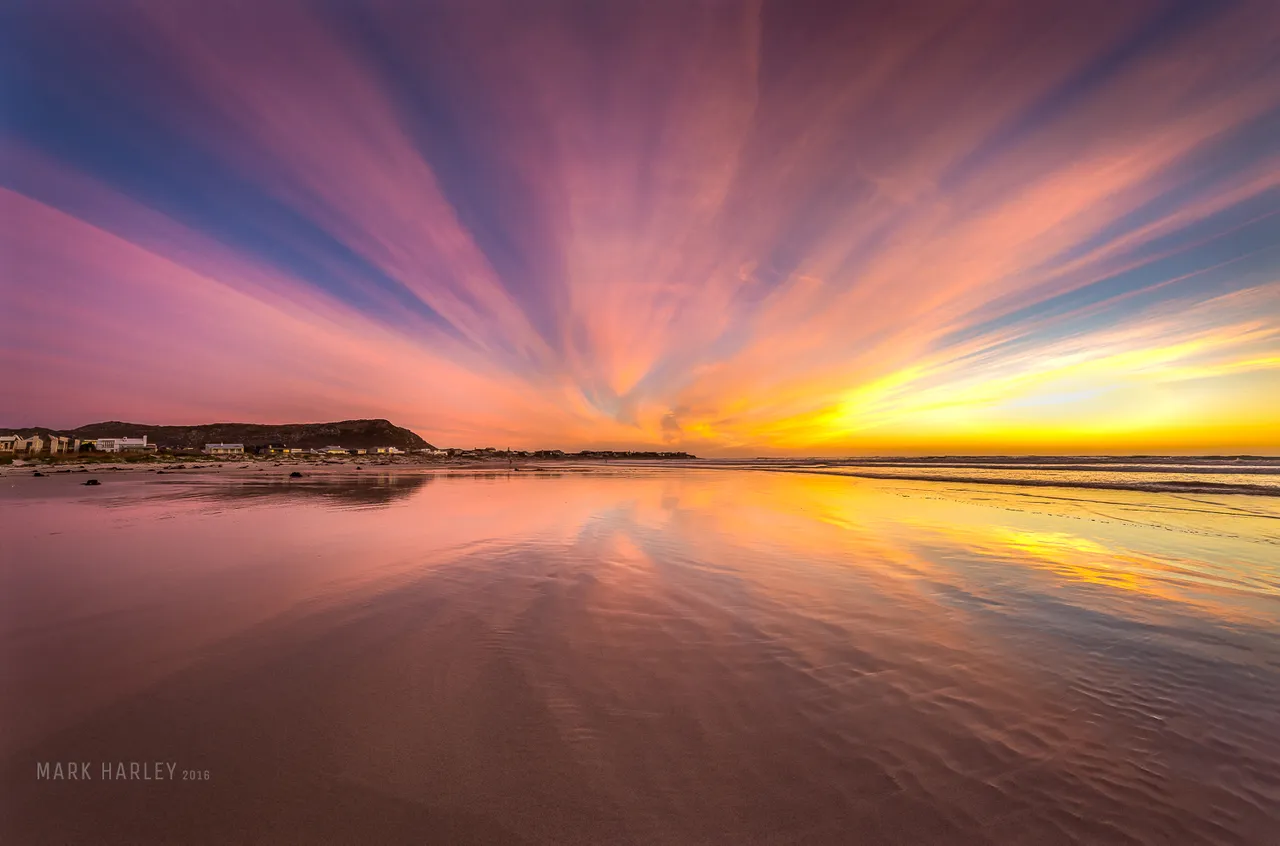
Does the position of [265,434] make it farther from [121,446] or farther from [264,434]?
[121,446]

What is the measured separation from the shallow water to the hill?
7977 inches

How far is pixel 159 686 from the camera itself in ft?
15.3

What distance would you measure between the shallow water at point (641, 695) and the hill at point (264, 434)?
7977 inches

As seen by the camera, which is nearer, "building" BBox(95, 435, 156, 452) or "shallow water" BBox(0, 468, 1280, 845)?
"shallow water" BBox(0, 468, 1280, 845)

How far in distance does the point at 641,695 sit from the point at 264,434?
233376 mm

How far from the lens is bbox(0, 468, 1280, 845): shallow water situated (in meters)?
3.07

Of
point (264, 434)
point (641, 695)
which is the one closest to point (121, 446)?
point (264, 434)

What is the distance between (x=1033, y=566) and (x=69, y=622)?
661 inches

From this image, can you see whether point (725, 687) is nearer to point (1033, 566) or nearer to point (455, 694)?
point (455, 694)

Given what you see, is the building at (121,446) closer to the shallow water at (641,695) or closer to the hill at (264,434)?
the hill at (264,434)

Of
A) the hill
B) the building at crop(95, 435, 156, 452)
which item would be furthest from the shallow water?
the hill

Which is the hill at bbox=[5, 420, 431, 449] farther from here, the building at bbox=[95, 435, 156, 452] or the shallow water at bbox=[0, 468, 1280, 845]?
the shallow water at bbox=[0, 468, 1280, 845]

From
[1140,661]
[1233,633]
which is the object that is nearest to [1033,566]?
[1233,633]

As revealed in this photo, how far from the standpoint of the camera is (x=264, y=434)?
183 metres
